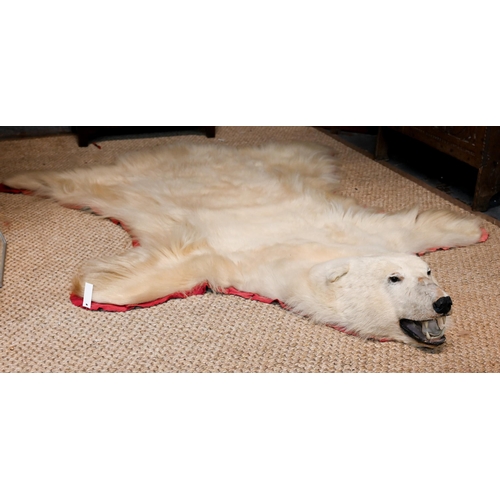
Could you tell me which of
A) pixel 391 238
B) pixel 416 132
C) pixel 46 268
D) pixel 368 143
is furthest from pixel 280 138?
pixel 46 268

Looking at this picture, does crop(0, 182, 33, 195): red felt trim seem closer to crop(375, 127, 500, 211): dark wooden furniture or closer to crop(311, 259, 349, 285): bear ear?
crop(311, 259, 349, 285): bear ear

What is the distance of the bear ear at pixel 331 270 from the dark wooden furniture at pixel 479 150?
1.09 m

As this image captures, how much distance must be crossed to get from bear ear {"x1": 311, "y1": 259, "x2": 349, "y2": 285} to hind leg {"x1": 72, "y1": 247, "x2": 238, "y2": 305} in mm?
321

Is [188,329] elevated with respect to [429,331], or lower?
lower

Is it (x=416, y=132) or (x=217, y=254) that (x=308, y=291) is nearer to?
(x=217, y=254)

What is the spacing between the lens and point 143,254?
221 centimetres

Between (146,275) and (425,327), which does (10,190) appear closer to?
(146,275)

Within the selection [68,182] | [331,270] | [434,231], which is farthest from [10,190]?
[434,231]

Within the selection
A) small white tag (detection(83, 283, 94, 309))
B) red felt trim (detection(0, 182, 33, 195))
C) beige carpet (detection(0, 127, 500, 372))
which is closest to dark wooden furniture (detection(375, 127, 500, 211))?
beige carpet (detection(0, 127, 500, 372))

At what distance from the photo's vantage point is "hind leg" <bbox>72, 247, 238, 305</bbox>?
205cm

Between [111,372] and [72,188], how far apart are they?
1272 mm

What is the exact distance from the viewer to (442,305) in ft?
5.81

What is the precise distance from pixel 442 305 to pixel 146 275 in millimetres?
967

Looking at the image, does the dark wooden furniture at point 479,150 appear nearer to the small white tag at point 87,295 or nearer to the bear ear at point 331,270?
the bear ear at point 331,270
